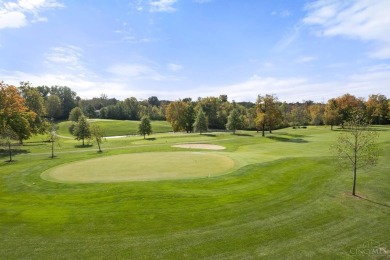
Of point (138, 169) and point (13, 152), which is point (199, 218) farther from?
point (13, 152)

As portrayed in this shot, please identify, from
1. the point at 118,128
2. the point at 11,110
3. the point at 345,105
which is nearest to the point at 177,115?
the point at 118,128

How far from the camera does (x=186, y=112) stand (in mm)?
109312

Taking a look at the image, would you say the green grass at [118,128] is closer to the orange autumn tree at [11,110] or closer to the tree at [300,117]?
the orange autumn tree at [11,110]

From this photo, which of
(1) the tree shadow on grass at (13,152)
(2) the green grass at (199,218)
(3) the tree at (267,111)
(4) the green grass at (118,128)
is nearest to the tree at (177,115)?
(4) the green grass at (118,128)

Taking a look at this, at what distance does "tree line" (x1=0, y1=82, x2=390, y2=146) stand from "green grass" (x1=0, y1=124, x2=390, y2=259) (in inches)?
591

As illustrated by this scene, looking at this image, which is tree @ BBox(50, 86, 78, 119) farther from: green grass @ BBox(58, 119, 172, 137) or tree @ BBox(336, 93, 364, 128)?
tree @ BBox(336, 93, 364, 128)

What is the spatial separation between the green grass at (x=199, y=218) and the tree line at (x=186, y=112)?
15.0 m

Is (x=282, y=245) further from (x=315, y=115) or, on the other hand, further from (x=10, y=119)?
(x=315, y=115)

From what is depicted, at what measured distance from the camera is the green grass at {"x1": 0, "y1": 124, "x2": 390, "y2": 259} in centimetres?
1563

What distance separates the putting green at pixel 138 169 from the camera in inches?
1136

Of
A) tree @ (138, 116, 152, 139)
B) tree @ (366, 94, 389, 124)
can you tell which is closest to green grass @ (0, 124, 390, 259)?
tree @ (138, 116, 152, 139)

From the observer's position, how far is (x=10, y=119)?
200 ft

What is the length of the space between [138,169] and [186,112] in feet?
254

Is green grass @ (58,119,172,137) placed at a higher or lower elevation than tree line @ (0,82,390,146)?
lower
